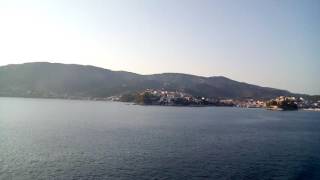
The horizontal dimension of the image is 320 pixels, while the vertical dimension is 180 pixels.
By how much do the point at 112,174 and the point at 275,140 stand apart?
152 ft

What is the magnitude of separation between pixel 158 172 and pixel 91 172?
26.6 feet

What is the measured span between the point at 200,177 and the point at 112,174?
412 inches

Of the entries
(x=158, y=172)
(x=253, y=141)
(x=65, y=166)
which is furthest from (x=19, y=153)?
(x=253, y=141)

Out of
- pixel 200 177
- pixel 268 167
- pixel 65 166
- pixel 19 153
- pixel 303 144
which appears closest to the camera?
pixel 200 177

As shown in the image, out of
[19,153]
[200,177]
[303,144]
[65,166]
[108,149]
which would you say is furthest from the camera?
[303,144]

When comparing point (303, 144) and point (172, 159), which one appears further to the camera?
point (303, 144)

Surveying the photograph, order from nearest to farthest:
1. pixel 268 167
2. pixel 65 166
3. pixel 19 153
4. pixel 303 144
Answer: pixel 65 166 < pixel 268 167 < pixel 19 153 < pixel 303 144

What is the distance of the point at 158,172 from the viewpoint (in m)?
42.7

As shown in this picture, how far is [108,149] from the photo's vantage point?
56.8 m

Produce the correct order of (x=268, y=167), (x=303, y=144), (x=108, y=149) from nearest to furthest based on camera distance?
1. (x=268, y=167)
2. (x=108, y=149)
3. (x=303, y=144)

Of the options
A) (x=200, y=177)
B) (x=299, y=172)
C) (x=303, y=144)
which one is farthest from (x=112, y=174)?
(x=303, y=144)

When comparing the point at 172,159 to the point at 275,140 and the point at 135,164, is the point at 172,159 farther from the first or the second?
the point at 275,140

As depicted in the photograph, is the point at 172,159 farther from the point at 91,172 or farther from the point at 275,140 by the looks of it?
the point at 275,140

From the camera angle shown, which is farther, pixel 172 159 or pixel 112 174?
pixel 172 159
